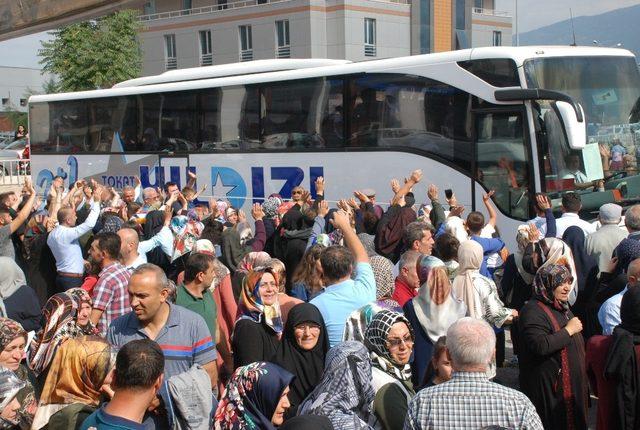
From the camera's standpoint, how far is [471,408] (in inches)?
148

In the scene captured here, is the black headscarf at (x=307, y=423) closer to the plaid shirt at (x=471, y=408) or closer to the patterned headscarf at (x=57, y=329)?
the plaid shirt at (x=471, y=408)

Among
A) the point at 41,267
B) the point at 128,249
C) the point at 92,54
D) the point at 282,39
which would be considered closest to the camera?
the point at 128,249

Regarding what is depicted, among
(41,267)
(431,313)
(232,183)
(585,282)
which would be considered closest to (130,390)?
(431,313)

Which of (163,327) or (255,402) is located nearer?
(255,402)

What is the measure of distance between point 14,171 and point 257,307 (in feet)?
100

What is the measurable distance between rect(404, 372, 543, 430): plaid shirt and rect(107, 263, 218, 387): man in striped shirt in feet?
5.30

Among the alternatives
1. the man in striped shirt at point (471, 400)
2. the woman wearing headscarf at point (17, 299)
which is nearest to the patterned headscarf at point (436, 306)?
the man in striped shirt at point (471, 400)

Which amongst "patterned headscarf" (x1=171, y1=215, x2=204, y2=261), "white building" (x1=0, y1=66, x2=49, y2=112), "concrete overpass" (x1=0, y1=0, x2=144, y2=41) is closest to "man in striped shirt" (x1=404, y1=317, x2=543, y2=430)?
"concrete overpass" (x1=0, y1=0, x2=144, y2=41)

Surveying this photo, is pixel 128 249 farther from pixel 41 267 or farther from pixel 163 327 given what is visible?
pixel 41 267

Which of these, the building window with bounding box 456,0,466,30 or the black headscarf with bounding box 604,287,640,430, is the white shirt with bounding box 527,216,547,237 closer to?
the black headscarf with bounding box 604,287,640,430

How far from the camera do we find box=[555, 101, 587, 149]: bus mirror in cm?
1191

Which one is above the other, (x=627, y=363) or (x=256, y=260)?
(x=256, y=260)

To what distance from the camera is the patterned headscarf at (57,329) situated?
467 centimetres

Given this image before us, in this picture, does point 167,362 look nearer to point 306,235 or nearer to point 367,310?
point 367,310
